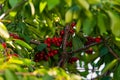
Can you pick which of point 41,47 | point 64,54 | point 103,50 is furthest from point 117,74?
point 41,47

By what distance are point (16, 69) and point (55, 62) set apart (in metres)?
1.49

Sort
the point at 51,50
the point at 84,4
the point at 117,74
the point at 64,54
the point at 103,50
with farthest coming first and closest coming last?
the point at 51,50
the point at 64,54
the point at 103,50
the point at 117,74
the point at 84,4

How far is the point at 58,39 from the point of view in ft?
9.15

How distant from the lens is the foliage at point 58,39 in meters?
1.34

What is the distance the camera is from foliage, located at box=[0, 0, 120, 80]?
1.34 m

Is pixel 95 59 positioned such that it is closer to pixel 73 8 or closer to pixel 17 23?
pixel 17 23

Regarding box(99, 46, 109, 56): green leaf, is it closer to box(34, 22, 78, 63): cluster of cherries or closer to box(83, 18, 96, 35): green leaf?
box(34, 22, 78, 63): cluster of cherries

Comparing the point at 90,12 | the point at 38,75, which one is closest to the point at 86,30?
the point at 90,12

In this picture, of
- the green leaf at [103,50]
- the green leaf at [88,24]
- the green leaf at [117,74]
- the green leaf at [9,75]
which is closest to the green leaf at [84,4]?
the green leaf at [88,24]

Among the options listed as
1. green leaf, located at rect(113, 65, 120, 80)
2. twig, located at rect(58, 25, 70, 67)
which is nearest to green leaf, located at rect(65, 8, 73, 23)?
green leaf, located at rect(113, 65, 120, 80)

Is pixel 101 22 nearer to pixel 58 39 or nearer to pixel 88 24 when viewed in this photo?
pixel 88 24

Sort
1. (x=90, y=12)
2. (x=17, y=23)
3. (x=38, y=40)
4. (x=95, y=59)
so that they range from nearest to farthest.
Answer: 1. (x=90, y=12)
2. (x=95, y=59)
3. (x=17, y=23)
4. (x=38, y=40)

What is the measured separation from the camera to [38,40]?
2.99 metres

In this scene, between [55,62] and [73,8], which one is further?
[55,62]
